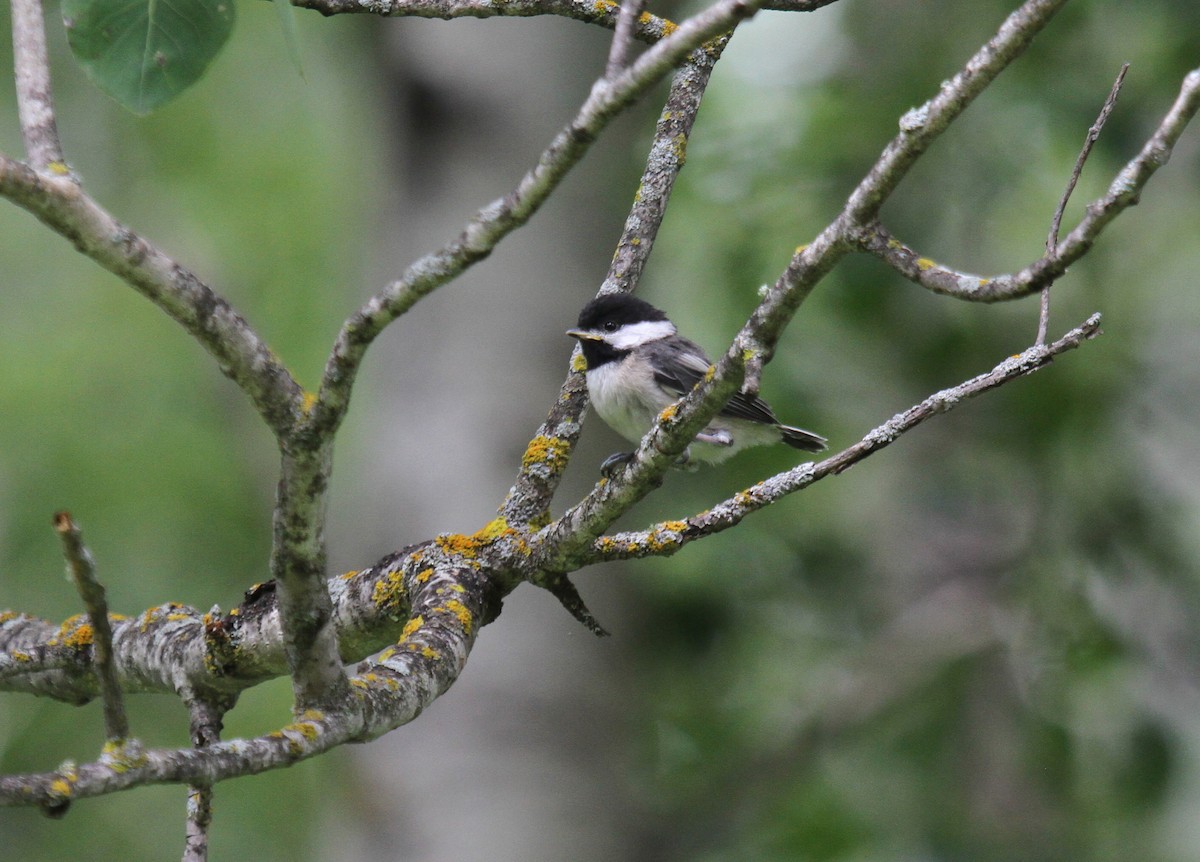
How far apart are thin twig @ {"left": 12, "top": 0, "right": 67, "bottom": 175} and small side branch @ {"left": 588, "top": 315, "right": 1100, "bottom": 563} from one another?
142 centimetres

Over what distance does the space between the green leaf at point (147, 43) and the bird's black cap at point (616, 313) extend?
2307mm

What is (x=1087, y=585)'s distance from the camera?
6773 mm

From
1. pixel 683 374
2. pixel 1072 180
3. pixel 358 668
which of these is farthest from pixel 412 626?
pixel 683 374

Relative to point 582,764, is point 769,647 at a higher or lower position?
higher

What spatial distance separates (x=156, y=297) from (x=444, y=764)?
4.60 metres

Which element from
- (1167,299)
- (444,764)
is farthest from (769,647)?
(1167,299)

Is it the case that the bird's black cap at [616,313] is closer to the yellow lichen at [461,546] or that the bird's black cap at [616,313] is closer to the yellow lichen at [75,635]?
the yellow lichen at [461,546]

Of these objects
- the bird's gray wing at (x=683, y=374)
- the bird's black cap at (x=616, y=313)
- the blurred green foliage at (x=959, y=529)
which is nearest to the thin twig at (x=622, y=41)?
the bird's black cap at (x=616, y=313)

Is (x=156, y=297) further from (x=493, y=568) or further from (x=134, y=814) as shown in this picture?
(x=134, y=814)

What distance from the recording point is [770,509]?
7281 mm

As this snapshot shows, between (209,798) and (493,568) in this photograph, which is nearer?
(209,798)

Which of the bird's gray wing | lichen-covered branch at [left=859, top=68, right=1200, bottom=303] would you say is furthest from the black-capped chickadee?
lichen-covered branch at [left=859, top=68, right=1200, bottom=303]

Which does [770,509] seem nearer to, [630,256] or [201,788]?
[630,256]

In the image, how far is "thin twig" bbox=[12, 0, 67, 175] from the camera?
190 centimetres
